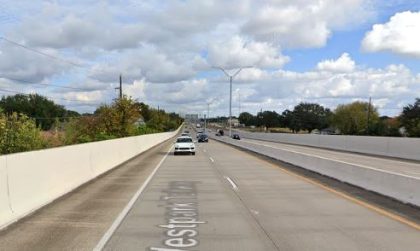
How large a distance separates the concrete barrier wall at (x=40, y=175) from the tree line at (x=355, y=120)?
61.3 metres

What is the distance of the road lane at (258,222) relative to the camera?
29.9ft

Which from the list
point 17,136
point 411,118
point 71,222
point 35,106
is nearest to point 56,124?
point 17,136

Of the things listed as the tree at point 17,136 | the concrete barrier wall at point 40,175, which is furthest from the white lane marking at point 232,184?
the tree at point 17,136

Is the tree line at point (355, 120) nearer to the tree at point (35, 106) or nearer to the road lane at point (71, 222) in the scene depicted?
the tree at point (35, 106)

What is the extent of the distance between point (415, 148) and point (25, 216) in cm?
3107

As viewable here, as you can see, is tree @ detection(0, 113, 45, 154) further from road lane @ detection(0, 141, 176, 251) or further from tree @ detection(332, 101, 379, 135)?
tree @ detection(332, 101, 379, 135)

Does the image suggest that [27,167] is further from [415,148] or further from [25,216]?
[415,148]

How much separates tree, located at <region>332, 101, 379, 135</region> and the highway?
129 m

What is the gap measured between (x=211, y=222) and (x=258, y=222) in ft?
3.03

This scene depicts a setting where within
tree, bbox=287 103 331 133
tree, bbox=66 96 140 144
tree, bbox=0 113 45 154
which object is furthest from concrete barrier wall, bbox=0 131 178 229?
tree, bbox=287 103 331 133

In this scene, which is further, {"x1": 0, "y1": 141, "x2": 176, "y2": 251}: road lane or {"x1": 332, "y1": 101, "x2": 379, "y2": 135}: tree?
{"x1": 332, "y1": 101, "x2": 379, "y2": 135}: tree

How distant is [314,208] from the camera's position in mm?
13469

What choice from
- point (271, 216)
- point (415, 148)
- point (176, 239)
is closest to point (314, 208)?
point (271, 216)

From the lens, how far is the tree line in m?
82.2
